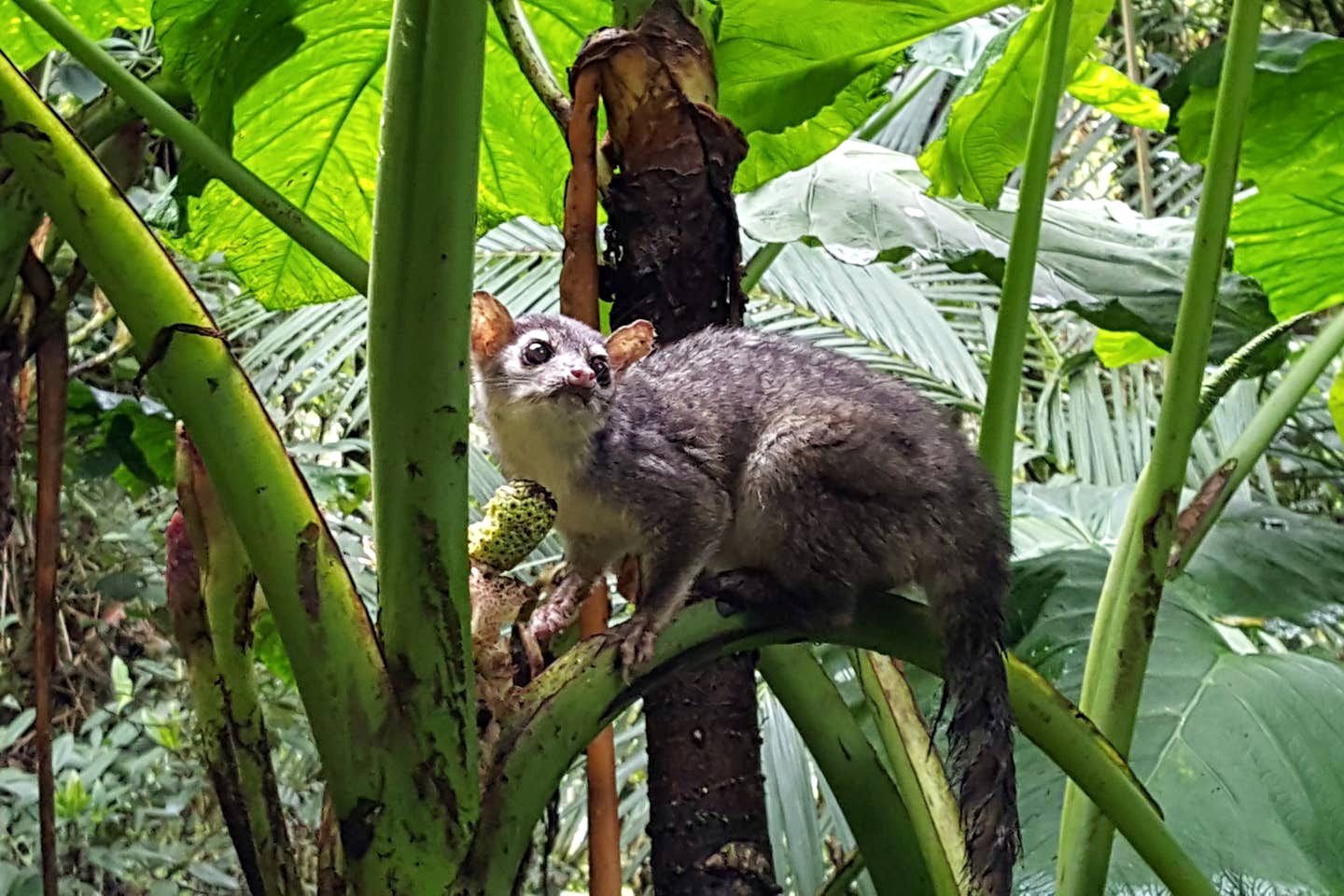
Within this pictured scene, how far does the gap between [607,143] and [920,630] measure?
0.67m

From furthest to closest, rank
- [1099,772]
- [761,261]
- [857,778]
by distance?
[761,261], [857,778], [1099,772]

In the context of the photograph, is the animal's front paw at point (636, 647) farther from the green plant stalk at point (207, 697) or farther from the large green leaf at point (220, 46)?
the large green leaf at point (220, 46)

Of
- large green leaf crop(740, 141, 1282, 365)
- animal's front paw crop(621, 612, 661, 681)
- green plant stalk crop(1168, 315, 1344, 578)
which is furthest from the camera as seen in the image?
large green leaf crop(740, 141, 1282, 365)

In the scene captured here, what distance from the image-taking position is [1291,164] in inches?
100.0

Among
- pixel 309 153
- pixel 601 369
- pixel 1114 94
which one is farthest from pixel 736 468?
pixel 1114 94

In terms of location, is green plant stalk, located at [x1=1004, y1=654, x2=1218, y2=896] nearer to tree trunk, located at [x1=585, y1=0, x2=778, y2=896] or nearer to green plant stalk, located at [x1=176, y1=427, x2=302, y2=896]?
tree trunk, located at [x1=585, y1=0, x2=778, y2=896]

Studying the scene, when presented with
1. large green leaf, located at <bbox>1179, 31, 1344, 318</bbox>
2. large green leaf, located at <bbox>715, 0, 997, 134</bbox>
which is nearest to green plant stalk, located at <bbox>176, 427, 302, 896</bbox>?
large green leaf, located at <bbox>715, 0, 997, 134</bbox>

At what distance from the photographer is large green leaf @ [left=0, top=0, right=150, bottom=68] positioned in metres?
2.10

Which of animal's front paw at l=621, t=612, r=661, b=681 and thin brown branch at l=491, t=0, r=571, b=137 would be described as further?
thin brown branch at l=491, t=0, r=571, b=137

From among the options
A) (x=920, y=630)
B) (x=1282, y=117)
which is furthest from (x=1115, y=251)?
(x=920, y=630)

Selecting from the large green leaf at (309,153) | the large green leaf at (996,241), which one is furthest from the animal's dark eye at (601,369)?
the large green leaf at (309,153)

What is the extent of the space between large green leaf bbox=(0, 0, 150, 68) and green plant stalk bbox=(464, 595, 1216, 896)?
165 cm

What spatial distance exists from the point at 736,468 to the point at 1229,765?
816mm

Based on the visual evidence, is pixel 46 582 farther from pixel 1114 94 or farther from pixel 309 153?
pixel 1114 94
